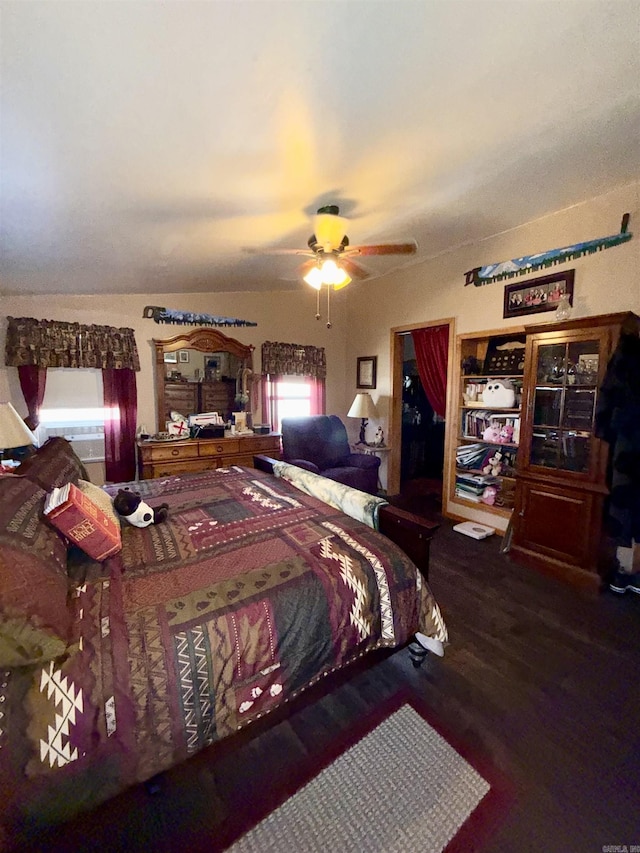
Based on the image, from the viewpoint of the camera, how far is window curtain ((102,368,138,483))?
142 inches

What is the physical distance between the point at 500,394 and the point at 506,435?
0.40 meters

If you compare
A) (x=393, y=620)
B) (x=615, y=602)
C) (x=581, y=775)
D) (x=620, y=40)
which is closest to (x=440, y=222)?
(x=620, y=40)

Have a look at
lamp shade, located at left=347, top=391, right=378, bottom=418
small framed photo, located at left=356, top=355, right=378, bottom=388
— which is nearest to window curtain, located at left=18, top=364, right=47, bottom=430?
lamp shade, located at left=347, top=391, right=378, bottom=418

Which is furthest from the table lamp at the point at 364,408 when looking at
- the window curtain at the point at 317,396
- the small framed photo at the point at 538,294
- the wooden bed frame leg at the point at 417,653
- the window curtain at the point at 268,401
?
the wooden bed frame leg at the point at 417,653

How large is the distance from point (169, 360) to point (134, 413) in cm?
68

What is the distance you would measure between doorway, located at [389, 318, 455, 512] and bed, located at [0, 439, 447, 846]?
8.98ft

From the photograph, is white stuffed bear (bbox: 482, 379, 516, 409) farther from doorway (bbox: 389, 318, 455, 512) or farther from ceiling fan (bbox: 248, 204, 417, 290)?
ceiling fan (bbox: 248, 204, 417, 290)

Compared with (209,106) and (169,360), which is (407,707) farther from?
(169,360)

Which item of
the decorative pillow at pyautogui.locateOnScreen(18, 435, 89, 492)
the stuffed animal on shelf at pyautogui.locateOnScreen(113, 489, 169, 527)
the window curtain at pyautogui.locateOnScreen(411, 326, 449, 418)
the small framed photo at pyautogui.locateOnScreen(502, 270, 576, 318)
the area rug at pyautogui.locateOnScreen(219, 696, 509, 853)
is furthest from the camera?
the window curtain at pyautogui.locateOnScreen(411, 326, 449, 418)

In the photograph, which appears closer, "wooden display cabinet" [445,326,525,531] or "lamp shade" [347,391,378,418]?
"wooden display cabinet" [445,326,525,531]

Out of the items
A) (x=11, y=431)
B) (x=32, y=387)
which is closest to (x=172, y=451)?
(x=32, y=387)

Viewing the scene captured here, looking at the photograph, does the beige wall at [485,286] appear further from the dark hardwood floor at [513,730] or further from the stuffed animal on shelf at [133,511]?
the stuffed animal on shelf at [133,511]

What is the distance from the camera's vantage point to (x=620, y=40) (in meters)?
1.27

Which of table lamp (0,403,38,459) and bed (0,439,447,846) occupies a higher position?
table lamp (0,403,38,459)
